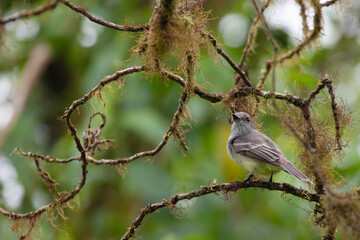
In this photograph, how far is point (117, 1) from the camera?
24.6ft

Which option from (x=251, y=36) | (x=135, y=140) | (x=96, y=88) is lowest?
(x=96, y=88)

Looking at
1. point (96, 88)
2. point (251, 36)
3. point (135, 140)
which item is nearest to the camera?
point (96, 88)

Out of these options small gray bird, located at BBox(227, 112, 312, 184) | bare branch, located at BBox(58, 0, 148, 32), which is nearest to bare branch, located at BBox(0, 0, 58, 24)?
bare branch, located at BBox(58, 0, 148, 32)

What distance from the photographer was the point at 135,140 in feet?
24.8

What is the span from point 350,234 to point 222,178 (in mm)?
3987

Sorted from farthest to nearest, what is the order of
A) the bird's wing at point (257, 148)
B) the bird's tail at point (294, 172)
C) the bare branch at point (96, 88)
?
the bird's wing at point (257, 148)
the bird's tail at point (294, 172)
the bare branch at point (96, 88)

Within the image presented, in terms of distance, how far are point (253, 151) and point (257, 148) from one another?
2.2 inches

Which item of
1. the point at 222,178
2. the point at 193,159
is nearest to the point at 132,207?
the point at 193,159

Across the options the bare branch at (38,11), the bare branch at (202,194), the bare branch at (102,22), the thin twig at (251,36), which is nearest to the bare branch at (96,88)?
the bare branch at (102,22)

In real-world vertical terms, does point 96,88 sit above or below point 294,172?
above

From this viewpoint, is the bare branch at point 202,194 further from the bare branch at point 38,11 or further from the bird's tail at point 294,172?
the bare branch at point 38,11

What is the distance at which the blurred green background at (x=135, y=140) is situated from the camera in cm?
611

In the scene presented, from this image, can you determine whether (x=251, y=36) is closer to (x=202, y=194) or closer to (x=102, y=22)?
(x=102, y=22)

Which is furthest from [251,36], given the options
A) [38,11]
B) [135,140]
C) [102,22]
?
[135,140]
